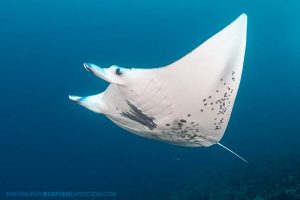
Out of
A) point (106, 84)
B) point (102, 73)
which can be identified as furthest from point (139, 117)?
point (106, 84)

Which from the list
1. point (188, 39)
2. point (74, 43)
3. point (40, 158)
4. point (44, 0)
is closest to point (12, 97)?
point (40, 158)

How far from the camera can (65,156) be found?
36.5 meters

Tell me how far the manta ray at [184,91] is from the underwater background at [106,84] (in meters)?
7.97

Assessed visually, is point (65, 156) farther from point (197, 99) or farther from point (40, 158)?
point (197, 99)

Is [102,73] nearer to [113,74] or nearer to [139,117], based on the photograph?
[113,74]

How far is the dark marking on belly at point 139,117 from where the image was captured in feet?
8.98

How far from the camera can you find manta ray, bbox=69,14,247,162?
2.32m

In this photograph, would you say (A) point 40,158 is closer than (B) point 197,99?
No

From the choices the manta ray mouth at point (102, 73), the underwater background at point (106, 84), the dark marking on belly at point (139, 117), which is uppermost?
the underwater background at point (106, 84)

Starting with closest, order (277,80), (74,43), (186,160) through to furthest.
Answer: (186,160), (277,80), (74,43)

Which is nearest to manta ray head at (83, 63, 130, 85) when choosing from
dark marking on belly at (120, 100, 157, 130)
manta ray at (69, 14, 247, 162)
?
manta ray at (69, 14, 247, 162)

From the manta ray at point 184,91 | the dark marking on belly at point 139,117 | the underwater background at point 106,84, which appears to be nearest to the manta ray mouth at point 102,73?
the manta ray at point 184,91

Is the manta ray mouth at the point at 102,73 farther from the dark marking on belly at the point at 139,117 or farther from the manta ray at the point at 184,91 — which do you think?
the dark marking on belly at the point at 139,117

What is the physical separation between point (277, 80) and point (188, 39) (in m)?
18.2
